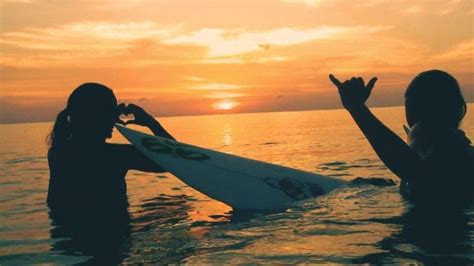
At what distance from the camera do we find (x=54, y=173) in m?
6.12

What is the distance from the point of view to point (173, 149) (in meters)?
7.39

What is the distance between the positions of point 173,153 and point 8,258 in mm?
2853

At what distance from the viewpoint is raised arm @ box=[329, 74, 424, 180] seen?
11.7 feet

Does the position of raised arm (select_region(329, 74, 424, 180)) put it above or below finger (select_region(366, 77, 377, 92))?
below

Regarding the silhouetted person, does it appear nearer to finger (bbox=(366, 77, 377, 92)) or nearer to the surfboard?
the surfboard

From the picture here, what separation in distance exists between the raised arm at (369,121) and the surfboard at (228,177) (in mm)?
3488

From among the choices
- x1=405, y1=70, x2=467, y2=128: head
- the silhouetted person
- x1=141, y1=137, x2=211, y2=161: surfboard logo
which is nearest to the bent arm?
x1=405, y1=70, x2=467, y2=128: head

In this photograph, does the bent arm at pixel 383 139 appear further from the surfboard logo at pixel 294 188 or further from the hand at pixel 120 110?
the surfboard logo at pixel 294 188

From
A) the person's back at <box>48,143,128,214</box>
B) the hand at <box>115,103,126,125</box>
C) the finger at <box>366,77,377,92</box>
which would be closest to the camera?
the finger at <box>366,77,377,92</box>

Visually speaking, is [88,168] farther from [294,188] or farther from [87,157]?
[294,188]

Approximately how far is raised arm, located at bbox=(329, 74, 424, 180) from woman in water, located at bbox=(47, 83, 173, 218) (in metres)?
3.41

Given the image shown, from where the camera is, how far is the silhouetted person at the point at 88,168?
5.91 m

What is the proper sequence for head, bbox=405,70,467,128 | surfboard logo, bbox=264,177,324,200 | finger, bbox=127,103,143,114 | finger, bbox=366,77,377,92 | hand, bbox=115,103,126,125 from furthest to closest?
surfboard logo, bbox=264,177,324,200 → finger, bbox=127,103,143,114 → hand, bbox=115,103,126,125 → head, bbox=405,70,467,128 → finger, bbox=366,77,377,92

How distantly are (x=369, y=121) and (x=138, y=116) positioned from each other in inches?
161
